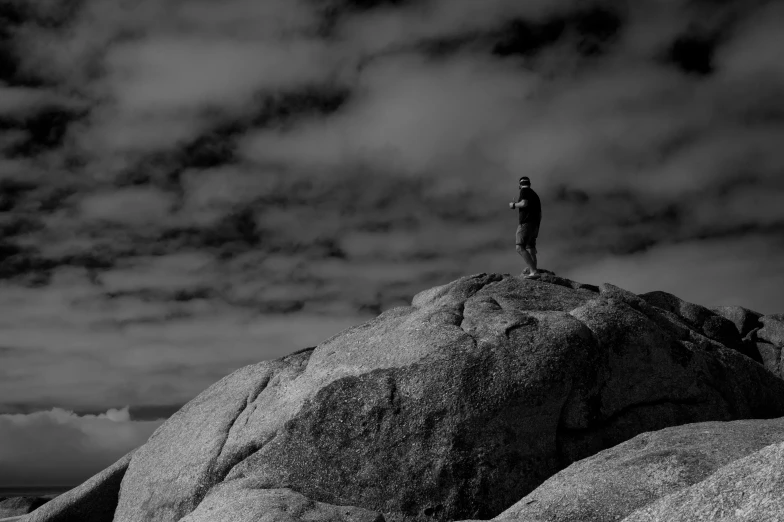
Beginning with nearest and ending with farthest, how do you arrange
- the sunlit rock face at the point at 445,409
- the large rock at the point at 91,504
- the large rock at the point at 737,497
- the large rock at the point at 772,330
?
the large rock at the point at 737,497
the sunlit rock face at the point at 445,409
the large rock at the point at 91,504
the large rock at the point at 772,330

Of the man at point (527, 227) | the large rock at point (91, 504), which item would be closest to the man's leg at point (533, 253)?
the man at point (527, 227)

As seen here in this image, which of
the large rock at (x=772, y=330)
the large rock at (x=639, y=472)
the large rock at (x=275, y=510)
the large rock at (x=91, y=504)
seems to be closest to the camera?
the large rock at (x=639, y=472)

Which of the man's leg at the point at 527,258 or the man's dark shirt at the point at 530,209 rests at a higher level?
the man's dark shirt at the point at 530,209

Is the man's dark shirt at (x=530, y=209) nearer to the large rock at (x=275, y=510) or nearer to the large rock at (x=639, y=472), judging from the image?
the large rock at (x=639, y=472)

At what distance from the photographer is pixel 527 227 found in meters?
23.2

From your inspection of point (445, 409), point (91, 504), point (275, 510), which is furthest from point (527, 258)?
point (91, 504)

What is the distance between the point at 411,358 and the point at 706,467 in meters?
7.14

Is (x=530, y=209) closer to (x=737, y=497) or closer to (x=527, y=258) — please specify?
(x=527, y=258)

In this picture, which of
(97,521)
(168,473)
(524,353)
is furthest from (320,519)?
(97,521)

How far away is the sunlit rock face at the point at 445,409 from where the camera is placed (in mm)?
15320

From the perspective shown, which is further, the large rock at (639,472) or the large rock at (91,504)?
the large rock at (91,504)

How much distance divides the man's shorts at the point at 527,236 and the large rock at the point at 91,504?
14.5 metres

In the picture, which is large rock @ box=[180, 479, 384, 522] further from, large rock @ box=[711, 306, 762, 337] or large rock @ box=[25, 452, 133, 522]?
large rock @ box=[711, 306, 762, 337]

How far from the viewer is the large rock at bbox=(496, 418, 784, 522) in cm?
1098
